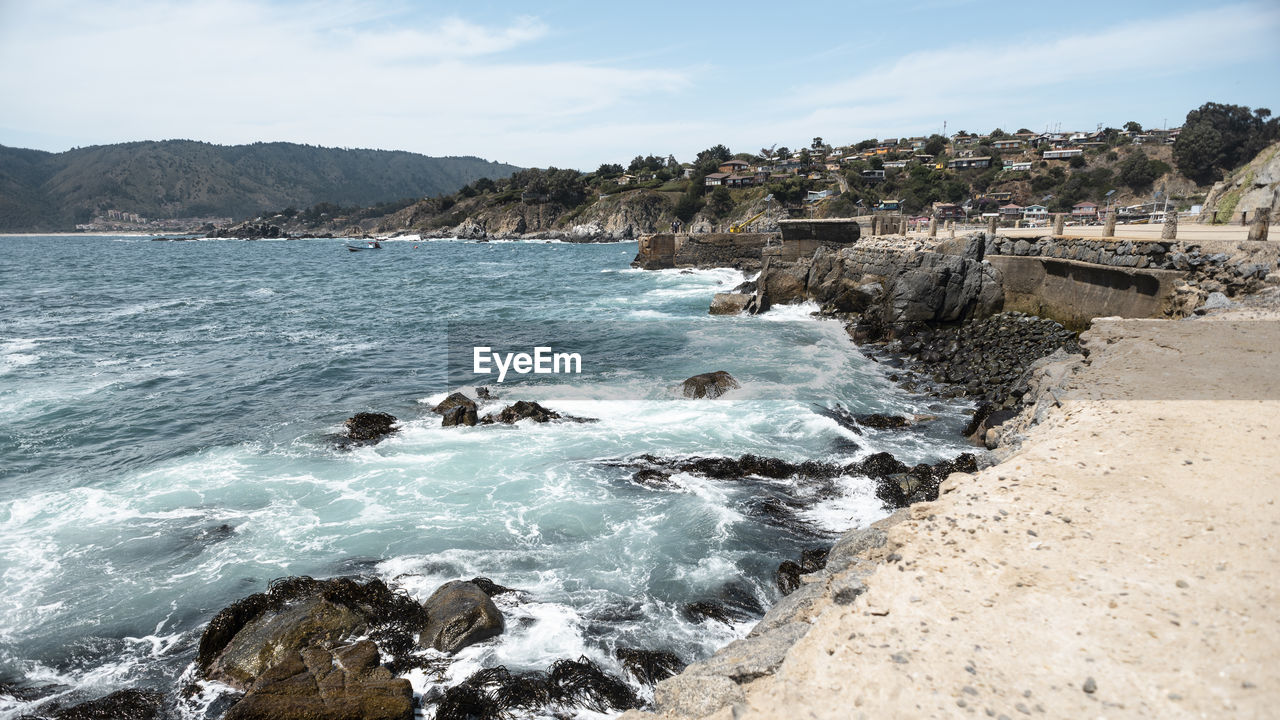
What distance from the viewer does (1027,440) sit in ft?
28.9

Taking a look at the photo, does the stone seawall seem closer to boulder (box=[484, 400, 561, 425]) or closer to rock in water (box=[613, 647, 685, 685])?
boulder (box=[484, 400, 561, 425])

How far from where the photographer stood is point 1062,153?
365ft

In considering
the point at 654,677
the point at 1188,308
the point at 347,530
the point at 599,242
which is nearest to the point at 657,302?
the point at 1188,308

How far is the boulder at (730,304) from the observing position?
32375 mm

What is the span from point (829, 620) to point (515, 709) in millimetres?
3396

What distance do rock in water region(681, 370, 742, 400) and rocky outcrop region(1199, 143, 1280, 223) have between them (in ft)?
90.5

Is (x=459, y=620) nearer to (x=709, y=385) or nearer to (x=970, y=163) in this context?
(x=709, y=385)

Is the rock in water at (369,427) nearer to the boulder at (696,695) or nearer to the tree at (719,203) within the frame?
the boulder at (696,695)

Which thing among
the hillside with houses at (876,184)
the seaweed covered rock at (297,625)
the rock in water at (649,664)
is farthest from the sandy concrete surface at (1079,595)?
the hillside with houses at (876,184)

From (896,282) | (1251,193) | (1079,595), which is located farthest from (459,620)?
(1251,193)

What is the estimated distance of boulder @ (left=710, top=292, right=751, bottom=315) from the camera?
32.4 m

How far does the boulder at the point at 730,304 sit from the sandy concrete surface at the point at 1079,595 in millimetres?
24109

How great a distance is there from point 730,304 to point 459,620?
26455mm

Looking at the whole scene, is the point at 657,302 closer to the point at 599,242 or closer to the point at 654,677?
the point at 654,677
